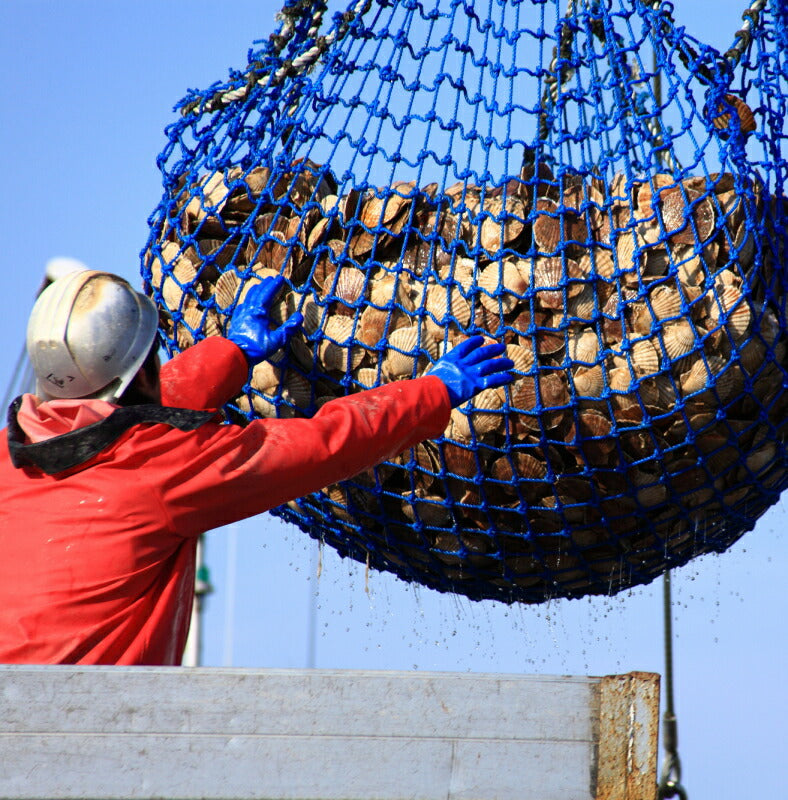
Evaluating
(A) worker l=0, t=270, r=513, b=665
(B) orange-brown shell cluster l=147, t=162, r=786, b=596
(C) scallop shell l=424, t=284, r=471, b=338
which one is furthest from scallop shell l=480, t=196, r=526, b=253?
(A) worker l=0, t=270, r=513, b=665

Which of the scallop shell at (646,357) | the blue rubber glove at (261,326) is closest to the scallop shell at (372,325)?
the blue rubber glove at (261,326)

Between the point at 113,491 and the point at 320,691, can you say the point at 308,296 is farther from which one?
the point at 320,691

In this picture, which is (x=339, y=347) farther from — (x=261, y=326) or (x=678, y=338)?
(x=678, y=338)

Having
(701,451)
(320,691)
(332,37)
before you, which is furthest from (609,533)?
(332,37)

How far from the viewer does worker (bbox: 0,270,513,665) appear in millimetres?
2342

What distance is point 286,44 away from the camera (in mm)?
3119

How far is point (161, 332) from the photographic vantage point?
118 inches

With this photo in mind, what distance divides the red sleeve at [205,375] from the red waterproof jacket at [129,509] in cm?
30

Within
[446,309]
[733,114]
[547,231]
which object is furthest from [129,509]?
[733,114]

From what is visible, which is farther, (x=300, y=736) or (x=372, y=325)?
(x=372, y=325)

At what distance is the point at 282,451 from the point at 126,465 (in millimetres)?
267

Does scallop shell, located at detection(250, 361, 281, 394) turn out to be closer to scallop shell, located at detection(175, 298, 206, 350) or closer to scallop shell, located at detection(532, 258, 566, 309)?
scallop shell, located at detection(175, 298, 206, 350)

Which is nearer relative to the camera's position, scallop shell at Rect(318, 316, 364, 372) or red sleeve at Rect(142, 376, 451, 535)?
red sleeve at Rect(142, 376, 451, 535)

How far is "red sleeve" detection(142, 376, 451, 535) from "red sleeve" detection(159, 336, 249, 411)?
11.3 inches
